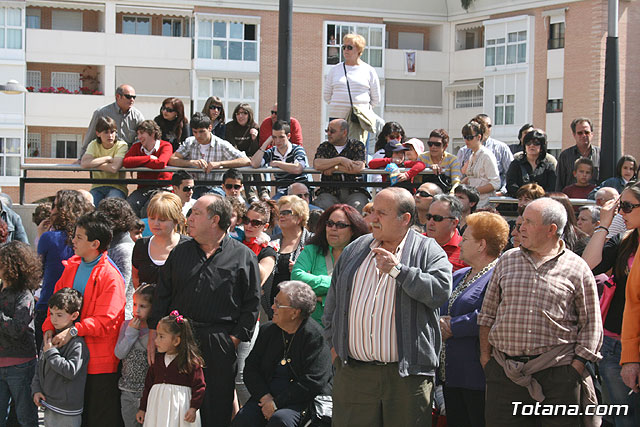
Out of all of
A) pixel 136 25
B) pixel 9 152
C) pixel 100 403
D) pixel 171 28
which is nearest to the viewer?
pixel 100 403

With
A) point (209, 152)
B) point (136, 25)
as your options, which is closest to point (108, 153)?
point (209, 152)

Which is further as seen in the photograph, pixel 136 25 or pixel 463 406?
pixel 136 25

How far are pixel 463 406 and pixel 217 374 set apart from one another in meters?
1.99

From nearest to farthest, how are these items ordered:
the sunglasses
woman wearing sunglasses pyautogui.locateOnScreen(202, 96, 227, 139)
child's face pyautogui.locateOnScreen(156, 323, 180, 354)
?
child's face pyautogui.locateOnScreen(156, 323, 180, 354) → the sunglasses → woman wearing sunglasses pyautogui.locateOnScreen(202, 96, 227, 139)

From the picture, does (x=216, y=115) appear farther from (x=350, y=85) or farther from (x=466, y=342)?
(x=466, y=342)

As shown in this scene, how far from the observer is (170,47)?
45.8 m

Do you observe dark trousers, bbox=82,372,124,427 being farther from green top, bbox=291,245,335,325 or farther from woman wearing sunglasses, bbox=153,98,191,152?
woman wearing sunglasses, bbox=153,98,191,152

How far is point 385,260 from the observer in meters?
5.66

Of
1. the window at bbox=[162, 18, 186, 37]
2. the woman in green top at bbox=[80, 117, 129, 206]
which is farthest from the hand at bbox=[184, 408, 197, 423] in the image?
the window at bbox=[162, 18, 186, 37]

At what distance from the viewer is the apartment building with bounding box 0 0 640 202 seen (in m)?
43.8

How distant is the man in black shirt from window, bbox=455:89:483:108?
43543 millimetres

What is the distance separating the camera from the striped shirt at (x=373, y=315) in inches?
234

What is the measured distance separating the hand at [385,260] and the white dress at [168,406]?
2.17 metres

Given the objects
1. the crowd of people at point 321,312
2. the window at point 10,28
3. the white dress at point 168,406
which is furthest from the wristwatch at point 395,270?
the window at point 10,28
